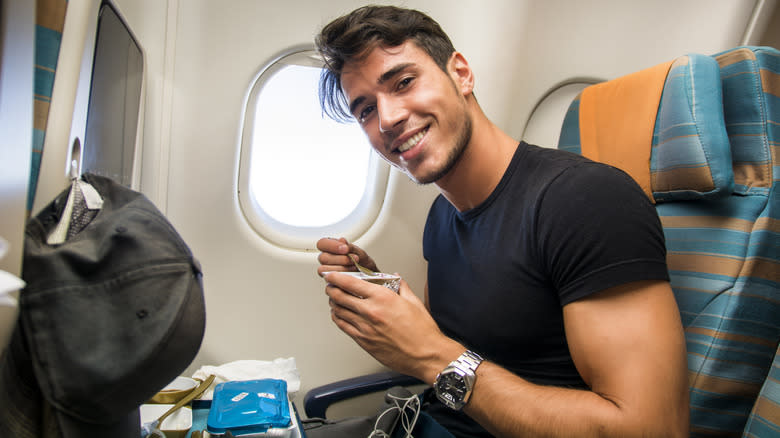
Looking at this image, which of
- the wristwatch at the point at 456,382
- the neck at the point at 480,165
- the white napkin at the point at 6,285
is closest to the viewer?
the white napkin at the point at 6,285

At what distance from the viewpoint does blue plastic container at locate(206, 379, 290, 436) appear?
1.10m

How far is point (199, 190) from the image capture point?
5.38 feet

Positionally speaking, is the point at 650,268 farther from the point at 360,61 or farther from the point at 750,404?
the point at 360,61

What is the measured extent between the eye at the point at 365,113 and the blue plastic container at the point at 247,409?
0.96 m

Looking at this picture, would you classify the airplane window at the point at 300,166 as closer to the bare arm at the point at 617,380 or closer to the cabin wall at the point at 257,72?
the cabin wall at the point at 257,72

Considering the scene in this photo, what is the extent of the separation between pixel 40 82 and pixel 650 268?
3.75ft

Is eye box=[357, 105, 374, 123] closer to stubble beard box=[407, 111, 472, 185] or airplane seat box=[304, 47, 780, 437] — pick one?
stubble beard box=[407, 111, 472, 185]

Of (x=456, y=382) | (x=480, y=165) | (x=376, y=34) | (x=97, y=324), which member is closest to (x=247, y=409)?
(x=456, y=382)

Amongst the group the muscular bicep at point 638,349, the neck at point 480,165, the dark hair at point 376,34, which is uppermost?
the dark hair at point 376,34

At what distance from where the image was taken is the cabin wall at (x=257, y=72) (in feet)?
5.08

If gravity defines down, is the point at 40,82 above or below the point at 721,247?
above

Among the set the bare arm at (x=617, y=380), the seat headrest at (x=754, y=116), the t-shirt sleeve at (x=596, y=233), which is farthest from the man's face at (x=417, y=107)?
the seat headrest at (x=754, y=116)

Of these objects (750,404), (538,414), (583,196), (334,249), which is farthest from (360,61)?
(750,404)

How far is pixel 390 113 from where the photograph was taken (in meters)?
1.29
